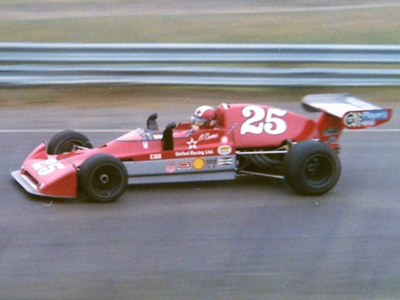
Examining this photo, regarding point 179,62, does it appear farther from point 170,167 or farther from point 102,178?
point 102,178

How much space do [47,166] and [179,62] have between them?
594 centimetres

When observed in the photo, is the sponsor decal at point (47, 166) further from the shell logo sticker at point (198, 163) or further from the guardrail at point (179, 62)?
the guardrail at point (179, 62)

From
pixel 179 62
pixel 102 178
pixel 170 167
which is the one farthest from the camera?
pixel 179 62

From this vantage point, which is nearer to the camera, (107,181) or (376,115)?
(107,181)

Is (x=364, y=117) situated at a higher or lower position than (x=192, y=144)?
higher

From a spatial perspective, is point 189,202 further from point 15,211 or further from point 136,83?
point 136,83

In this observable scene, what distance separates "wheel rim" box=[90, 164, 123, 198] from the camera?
8.31 metres

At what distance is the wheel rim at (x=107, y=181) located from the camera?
27.3 feet

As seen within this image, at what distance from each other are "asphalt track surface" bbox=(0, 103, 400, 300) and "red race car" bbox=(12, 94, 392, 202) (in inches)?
7.4

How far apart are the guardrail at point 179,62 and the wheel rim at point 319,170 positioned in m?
5.36

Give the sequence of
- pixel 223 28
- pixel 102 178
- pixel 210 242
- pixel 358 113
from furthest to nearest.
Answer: pixel 223 28
pixel 358 113
pixel 102 178
pixel 210 242

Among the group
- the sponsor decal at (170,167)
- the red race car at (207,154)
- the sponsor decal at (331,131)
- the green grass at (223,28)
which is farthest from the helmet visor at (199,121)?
the green grass at (223,28)

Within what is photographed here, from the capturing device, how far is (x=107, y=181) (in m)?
8.38

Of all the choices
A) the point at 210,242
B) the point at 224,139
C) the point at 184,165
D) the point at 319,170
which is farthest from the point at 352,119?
the point at 210,242
